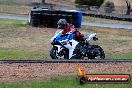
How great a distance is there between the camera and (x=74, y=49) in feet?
56.0

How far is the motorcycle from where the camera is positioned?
1683cm

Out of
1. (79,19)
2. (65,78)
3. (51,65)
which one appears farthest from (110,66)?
(79,19)

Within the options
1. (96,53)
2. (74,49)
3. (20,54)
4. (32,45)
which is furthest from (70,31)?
(32,45)

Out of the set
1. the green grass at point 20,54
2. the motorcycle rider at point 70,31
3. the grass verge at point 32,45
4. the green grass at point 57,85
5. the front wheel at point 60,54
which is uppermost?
the motorcycle rider at point 70,31

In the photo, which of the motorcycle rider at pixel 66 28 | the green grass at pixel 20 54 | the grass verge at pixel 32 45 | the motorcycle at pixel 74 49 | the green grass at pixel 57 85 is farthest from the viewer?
the grass verge at pixel 32 45

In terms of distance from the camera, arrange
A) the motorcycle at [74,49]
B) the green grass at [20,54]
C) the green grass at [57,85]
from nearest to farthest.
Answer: the green grass at [57,85] < the motorcycle at [74,49] < the green grass at [20,54]

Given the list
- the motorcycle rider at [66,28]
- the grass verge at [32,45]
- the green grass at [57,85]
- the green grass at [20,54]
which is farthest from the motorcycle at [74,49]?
the green grass at [57,85]

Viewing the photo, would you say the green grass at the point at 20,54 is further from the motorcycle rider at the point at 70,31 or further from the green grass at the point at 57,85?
the green grass at the point at 57,85

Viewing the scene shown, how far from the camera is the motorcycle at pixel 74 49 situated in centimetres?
1683

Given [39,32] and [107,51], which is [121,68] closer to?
[107,51]

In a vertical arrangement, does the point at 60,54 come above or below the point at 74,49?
below

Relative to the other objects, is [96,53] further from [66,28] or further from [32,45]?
[32,45]

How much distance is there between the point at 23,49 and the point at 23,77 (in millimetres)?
9386

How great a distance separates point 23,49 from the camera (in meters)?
22.5
